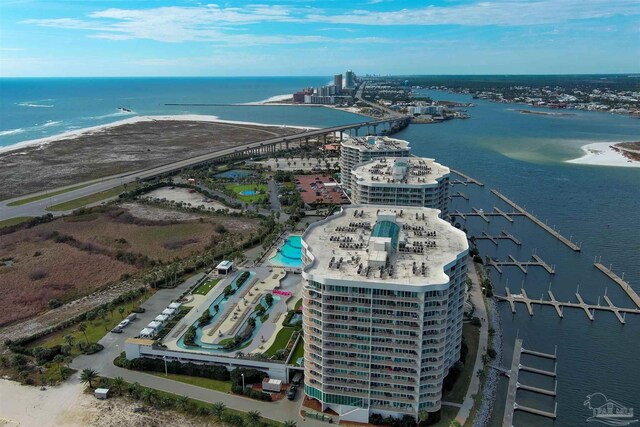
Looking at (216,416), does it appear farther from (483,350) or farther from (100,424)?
(483,350)

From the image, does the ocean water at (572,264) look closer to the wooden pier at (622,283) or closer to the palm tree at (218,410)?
the wooden pier at (622,283)

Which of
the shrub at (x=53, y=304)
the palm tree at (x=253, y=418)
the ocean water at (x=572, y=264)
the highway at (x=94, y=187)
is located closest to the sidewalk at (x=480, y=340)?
the ocean water at (x=572, y=264)

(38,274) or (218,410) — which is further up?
(38,274)

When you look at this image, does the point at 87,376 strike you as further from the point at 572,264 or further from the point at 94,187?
Result: the point at 94,187

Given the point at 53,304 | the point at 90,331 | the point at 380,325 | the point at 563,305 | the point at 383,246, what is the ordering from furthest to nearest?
the point at 563,305, the point at 53,304, the point at 90,331, the point at 383,246, the point at 380,325

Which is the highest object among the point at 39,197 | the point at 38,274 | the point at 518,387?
the point at 39,197

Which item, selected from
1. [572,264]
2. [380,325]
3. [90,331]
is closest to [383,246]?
[380,325]

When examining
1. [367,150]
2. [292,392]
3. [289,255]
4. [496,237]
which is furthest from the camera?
[367,150]
